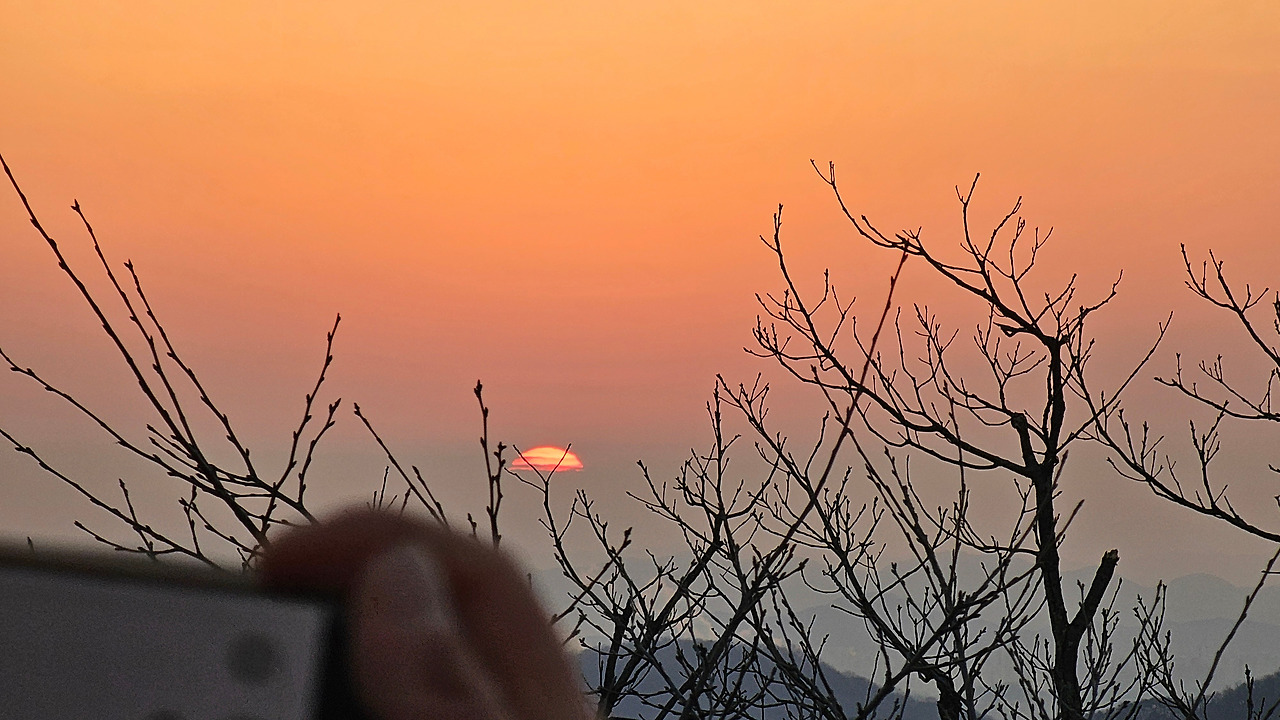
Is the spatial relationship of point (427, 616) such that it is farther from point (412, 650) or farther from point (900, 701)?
point (900, 701)

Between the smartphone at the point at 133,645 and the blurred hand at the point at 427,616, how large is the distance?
4 cm

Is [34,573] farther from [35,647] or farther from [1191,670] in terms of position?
[1191,670]

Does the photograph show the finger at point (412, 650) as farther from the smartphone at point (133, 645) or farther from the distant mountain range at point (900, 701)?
the distant mountain range at point (900, 701)

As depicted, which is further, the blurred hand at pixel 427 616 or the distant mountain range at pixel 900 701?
the distant mountain range at pixel 900 701

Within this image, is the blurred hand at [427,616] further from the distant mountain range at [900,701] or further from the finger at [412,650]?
the distant mountain range at [900,701]

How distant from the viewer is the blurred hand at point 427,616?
44cm

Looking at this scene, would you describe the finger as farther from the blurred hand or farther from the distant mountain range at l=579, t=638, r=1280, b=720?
the distant mountain range at l=579, t=638, r=1280, b=720

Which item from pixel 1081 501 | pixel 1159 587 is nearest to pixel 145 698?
pixel 1081 501

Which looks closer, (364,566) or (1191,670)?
(364,566)

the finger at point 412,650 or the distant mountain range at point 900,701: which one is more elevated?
the distant mountain range at point 900,701

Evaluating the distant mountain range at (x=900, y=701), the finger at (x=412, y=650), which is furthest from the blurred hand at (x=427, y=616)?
the distant mountain range at (x=900, y=701)

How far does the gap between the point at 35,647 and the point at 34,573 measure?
3 cm

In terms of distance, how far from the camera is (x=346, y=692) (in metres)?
0.43

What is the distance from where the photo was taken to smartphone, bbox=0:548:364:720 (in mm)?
368
